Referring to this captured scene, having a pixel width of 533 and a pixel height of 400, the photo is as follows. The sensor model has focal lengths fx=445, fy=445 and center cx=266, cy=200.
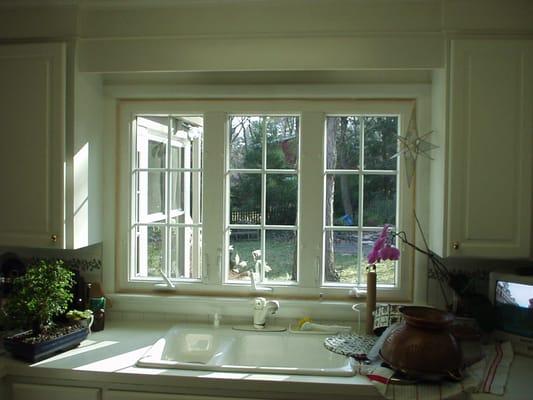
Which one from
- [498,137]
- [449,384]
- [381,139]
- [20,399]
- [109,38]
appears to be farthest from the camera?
[381,139]

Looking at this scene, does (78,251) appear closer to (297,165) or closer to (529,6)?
(297,165)

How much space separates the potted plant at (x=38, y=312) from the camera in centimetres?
181

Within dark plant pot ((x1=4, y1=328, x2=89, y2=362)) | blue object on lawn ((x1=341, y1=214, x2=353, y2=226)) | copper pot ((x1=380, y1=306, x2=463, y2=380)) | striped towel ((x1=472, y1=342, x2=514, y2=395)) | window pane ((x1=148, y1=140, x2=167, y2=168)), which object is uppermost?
window pane ((x1=148, y1=140, x2=167, y2=168))

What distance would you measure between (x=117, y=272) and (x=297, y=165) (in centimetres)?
114

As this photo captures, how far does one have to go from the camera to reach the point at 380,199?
2.37m

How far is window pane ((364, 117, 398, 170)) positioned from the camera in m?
2.35

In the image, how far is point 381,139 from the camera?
236 centimetres

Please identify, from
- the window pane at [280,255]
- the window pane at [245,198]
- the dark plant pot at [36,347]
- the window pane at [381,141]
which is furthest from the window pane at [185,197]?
the window pane at [381,141]

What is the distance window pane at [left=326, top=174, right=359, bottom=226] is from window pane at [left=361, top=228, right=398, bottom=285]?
108 millimetres

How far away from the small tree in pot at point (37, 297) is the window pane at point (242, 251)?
0.87 metres

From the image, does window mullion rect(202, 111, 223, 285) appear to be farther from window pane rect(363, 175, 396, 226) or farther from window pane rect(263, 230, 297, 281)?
window pane rect(363, 175, 396, 226)

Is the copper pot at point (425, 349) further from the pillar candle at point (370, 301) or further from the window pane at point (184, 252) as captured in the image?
the window pane at point (184, 252)

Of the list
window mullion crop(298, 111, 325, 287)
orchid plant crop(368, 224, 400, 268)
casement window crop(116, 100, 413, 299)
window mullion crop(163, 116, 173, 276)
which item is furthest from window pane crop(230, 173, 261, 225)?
orchid plant crop(368, 224, 400, 268)

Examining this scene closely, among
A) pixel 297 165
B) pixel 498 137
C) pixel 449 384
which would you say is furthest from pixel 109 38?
pixel 449 384
